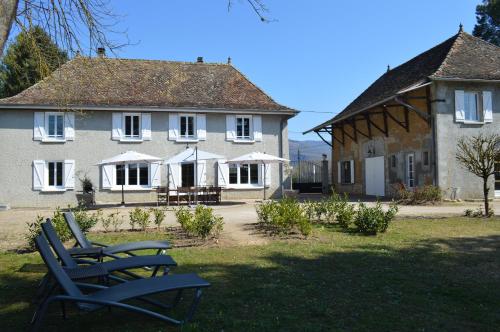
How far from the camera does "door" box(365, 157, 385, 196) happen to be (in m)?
21.4

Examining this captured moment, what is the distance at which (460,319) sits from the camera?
3936 millimetres

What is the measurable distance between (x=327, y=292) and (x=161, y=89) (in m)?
19.2

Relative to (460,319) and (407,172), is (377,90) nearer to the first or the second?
(407,172)

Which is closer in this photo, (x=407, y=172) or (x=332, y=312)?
(x=332, y=312)

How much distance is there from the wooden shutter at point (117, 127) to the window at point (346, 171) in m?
12.4

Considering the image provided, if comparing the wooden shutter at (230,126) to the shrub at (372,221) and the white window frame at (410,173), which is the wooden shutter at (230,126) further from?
the shrub at (372,221)

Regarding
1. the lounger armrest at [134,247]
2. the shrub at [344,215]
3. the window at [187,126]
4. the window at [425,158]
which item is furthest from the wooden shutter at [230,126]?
the lounger armrest at [134,247]

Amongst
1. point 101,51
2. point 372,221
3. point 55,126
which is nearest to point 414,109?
point 372,221

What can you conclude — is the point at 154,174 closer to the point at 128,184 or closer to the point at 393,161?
the point at 128,184

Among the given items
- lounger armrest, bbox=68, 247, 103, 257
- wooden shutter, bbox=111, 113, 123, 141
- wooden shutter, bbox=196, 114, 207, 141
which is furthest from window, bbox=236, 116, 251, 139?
lounger armrest, bbox=68, 247, 103, 257

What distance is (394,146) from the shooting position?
2042cm

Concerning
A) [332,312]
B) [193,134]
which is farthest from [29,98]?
[332,312]

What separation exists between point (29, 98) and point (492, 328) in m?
20.9

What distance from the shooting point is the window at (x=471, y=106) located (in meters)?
18.3
